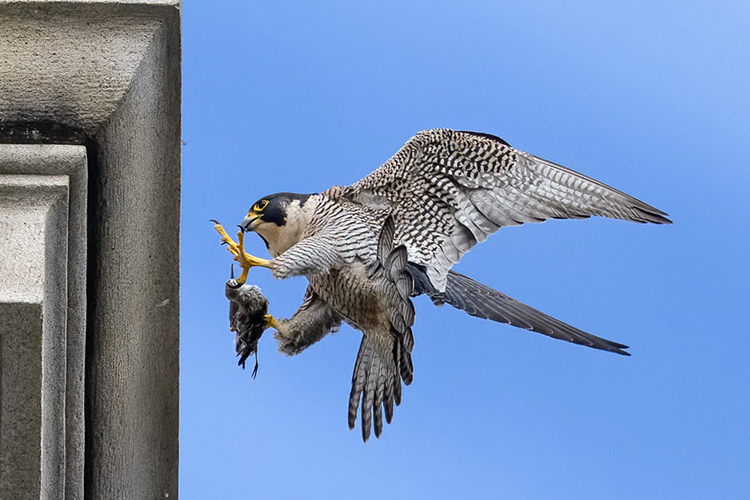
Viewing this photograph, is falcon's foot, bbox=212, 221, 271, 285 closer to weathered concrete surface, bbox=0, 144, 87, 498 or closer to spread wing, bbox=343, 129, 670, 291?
spread wing, bbox=343, 129, 670, 291

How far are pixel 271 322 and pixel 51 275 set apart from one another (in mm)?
2712

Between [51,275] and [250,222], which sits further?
[250,222]

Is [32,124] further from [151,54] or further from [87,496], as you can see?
[87,496]

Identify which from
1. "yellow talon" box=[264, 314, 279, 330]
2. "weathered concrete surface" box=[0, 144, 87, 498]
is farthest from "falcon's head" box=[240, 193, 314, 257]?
"weathered concrete surface" box=[0, 144, 87, 498]

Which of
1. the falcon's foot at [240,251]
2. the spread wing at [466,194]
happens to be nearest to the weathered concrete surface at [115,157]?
the falcon's foot at [240,251]

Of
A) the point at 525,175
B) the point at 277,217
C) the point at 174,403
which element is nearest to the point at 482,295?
the point at 525,175

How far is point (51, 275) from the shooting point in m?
3.58

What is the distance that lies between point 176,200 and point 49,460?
918mm

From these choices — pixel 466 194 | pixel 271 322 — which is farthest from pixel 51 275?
pixel 466 194

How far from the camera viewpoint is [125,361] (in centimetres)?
392

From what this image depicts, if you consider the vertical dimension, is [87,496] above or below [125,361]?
below

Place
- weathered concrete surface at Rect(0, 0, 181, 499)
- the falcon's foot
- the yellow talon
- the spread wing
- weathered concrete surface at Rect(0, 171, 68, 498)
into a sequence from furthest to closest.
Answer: the spread wing
the yellow talon
the falcon's foot
weathered concrete surface at Rect(0, 0, 181, 499)
weathered concrete surface at Rect(0, 171, 68, 498)

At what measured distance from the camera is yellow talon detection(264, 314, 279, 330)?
20.2 feet

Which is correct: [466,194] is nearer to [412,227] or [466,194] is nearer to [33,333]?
[412,227]
